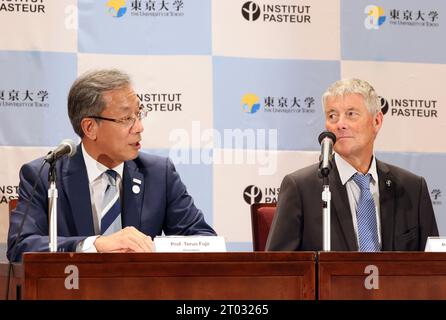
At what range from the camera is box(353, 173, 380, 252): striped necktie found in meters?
4.26

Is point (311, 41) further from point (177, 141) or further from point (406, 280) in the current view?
point (406, 280)

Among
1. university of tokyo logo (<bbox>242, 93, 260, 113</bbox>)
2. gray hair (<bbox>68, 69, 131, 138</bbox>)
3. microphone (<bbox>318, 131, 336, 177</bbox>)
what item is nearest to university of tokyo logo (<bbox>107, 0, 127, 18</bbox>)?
university of tokyo logo (<bbox>242, 93, 260, 113</bbox>)

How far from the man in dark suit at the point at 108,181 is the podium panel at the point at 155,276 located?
3.50ft

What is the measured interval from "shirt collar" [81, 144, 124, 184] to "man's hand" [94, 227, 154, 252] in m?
0.64

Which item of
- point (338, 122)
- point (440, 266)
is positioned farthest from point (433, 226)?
point (440, 266)

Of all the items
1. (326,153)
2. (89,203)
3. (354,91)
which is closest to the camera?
(326,153)

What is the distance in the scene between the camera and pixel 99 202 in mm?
4273

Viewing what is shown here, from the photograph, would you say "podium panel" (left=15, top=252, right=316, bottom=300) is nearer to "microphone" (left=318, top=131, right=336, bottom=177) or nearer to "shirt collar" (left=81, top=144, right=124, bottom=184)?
"microphone" (left=318, top=131, right=336, bottom=177)

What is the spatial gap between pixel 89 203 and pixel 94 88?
1.88ft

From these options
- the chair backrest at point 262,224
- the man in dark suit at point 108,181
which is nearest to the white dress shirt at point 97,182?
the man in dark suit at point 108,181

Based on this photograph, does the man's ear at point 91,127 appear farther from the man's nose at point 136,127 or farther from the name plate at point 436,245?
the name plate at point 436,245

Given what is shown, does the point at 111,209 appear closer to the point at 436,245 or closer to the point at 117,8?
the point at 436,245

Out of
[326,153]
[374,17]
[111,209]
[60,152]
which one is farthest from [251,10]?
[60,152]

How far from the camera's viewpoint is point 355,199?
14.4 ft
